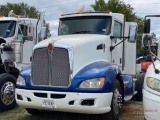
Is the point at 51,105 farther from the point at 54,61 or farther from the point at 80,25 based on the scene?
the point at 80,25

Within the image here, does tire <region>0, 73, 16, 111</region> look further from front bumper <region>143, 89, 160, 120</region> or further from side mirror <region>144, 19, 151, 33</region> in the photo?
front bumper <region>143, 89, 160, 120</region>

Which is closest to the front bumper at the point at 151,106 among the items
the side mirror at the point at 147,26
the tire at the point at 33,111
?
the side mirror at the point at 147,26

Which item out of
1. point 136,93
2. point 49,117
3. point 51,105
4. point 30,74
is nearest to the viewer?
point 51,105

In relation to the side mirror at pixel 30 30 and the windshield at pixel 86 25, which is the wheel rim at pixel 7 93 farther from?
the side mirror at pixel 30 30

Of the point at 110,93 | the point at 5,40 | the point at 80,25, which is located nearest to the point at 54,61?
the point at 110,93

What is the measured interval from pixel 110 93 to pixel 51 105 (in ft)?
3.69

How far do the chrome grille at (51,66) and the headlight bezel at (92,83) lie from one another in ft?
1.05

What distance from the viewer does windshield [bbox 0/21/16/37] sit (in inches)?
350

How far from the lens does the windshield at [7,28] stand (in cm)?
888

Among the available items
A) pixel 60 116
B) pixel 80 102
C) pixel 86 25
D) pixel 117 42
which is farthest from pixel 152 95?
pixel 86 25

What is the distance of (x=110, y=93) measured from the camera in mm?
5312

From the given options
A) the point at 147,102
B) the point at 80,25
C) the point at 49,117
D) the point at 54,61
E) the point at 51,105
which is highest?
the point at 80,25

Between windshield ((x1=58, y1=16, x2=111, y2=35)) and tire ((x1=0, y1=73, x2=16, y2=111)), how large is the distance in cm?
182

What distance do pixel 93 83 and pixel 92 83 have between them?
0.06 ft
